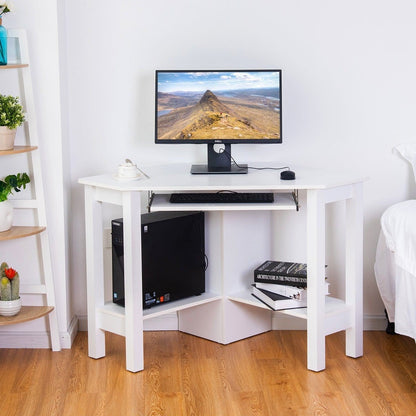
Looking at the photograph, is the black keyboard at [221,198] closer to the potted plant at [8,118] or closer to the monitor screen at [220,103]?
the monitor screen at [220,103]

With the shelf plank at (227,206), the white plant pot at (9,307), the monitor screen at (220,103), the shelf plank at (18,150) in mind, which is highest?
the monitor screen at (220,103)

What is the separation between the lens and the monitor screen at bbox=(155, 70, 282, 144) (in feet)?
11.6

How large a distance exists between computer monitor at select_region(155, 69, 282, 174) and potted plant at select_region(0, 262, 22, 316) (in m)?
0.87

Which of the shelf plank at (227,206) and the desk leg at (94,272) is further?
the desk leg at (94,272)

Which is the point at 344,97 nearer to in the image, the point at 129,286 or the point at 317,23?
the point at 317,23

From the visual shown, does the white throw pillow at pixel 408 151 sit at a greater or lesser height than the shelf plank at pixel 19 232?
greater

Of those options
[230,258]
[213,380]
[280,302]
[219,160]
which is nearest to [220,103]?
[219,160]

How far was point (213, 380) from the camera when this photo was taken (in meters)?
3.25

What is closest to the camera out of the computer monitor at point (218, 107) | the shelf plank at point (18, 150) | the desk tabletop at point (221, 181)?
the desk tabletop at point (221, 181)

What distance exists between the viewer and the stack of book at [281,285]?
3477 millimetres

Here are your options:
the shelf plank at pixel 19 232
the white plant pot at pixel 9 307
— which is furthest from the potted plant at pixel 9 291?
the shelf plank at pixel 19 232

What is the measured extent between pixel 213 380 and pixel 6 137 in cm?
132

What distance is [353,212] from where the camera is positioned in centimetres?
343

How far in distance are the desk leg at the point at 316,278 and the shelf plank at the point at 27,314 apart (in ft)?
3.82
